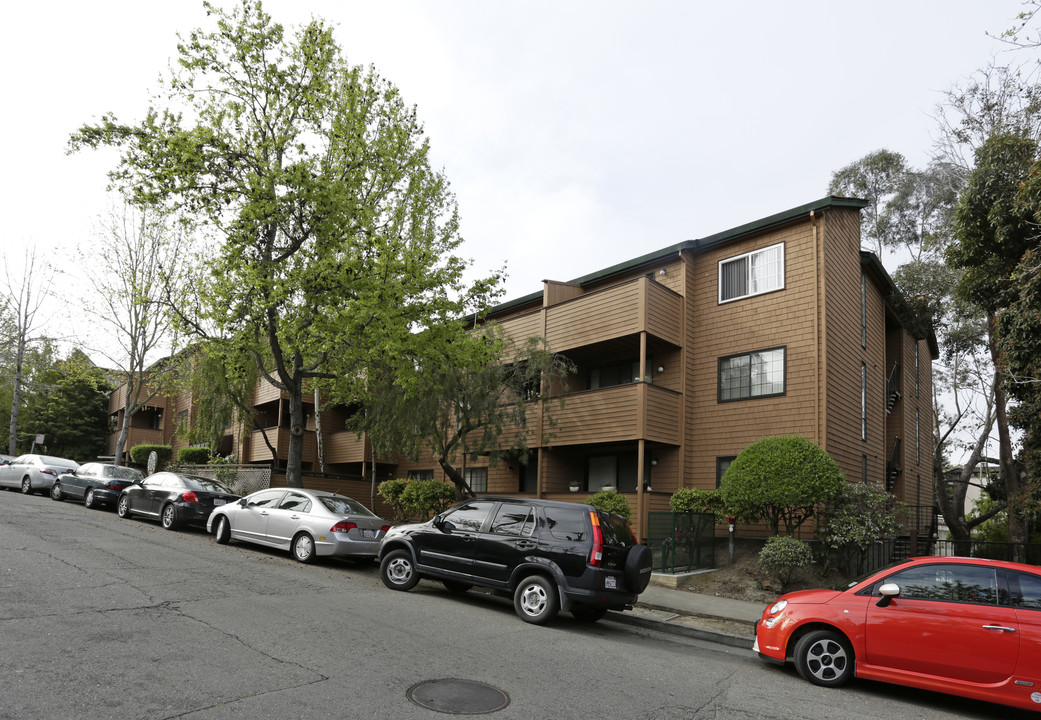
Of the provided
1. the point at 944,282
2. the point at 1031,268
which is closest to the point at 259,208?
the point at 1031,268

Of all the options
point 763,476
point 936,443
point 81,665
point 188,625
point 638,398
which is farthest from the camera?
point 936,443

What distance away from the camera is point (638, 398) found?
18016mm

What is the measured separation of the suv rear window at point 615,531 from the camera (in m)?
9.69

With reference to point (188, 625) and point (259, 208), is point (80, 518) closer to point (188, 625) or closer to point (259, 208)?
point (259, 208)

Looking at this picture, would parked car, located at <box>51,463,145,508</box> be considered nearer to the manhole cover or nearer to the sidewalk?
the sidewalk

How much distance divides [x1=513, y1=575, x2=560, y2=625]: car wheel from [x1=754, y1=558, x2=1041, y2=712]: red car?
2.68 meters

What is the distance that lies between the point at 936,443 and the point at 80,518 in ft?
119

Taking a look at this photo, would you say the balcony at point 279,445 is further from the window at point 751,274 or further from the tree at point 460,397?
the window at point 751,274

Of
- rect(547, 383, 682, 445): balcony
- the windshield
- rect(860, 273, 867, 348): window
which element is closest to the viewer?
the windshield

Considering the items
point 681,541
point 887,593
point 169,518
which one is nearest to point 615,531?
point 887,593

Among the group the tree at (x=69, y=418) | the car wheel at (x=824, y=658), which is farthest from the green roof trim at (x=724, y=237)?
the tree at (x=69, y=418)

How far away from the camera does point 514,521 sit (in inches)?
405

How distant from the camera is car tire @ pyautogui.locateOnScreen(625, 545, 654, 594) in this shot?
31.4 ft

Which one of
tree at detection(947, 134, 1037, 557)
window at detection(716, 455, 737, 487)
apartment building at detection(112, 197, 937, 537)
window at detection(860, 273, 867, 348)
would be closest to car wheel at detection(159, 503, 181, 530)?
apartment building at detection(112, 197, 937, 537)
